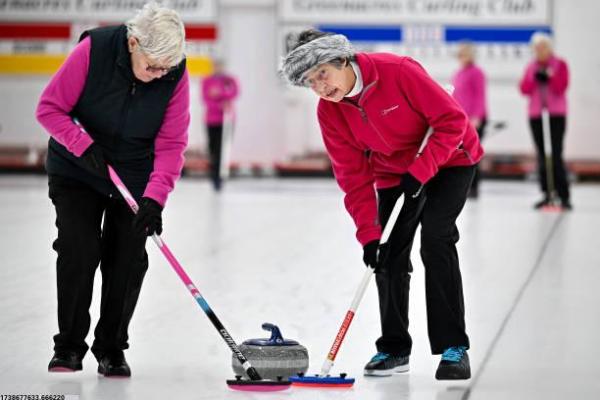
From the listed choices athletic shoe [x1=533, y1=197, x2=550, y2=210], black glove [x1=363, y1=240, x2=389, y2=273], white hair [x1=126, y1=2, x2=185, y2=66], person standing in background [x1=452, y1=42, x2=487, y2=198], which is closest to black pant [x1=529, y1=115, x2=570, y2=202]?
athletic shoe [x1=533, y1=197, x2=550, y2=210]

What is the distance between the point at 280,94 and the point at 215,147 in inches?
119

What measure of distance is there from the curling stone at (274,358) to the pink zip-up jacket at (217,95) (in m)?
9.36

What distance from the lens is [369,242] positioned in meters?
3.65

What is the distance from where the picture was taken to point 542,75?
32.2 feet

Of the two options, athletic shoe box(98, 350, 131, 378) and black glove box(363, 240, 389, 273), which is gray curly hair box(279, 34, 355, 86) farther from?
athletic shoe box(98, 350, 131, 378)

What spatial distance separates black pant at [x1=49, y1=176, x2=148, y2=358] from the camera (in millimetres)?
3576

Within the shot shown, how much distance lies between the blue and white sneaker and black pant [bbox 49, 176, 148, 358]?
2.59 feet

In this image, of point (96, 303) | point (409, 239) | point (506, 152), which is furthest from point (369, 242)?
point (506, 152)

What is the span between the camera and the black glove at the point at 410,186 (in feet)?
11.5

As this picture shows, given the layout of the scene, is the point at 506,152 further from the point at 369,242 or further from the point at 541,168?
the point at 369,242

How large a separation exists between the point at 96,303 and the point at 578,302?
2130 mm

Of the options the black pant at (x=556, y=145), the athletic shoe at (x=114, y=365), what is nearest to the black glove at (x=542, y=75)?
the black pant at (x=556, y=145)

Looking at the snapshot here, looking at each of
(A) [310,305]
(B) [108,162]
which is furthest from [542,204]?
(B) [108,162]

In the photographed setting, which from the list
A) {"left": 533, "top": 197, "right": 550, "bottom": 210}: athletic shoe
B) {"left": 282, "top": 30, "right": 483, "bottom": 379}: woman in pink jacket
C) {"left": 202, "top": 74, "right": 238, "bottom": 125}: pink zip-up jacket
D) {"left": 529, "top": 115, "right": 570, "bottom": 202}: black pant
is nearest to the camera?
{"left": 282, "top": 30, "right": 483, "bottom": 379}: woman in pink jacket
